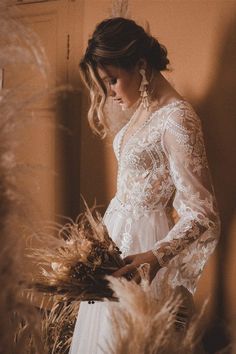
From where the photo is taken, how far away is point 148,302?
0.56m

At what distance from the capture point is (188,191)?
1.34 meters

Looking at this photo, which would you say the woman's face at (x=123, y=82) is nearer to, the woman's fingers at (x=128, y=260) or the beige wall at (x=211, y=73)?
the beige wall at (x=211, y=73)

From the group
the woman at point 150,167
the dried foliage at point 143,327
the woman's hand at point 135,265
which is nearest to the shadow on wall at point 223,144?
the woman at point 150,167

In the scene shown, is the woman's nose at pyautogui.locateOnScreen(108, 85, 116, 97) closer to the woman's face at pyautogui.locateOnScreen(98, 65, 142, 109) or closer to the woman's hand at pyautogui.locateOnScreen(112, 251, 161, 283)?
the woman's face at pyautogui.locateOnScreen(98, 65, 142, 109)

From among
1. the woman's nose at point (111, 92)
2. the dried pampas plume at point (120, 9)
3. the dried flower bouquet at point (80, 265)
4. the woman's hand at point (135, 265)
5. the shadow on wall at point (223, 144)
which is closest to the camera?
the dried flower bouquet at point (80, 265)

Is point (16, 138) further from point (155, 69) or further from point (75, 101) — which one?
point (75, 101)

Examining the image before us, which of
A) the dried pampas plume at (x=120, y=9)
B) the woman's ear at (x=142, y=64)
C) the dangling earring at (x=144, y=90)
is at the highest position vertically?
the dried pampas plume at (x=120, y=9)

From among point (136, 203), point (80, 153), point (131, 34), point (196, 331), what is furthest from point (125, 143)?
point (196, 331)

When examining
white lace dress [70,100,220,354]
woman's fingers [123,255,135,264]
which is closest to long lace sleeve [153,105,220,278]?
white lace dress [70,100,220,354]

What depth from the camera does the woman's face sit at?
1530mm

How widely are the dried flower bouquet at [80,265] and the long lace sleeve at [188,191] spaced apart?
238 millimetres

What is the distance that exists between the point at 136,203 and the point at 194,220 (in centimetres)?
27

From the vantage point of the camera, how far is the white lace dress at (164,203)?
4.38 ft

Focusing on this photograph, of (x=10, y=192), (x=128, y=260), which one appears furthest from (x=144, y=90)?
(x=10, y=192)
